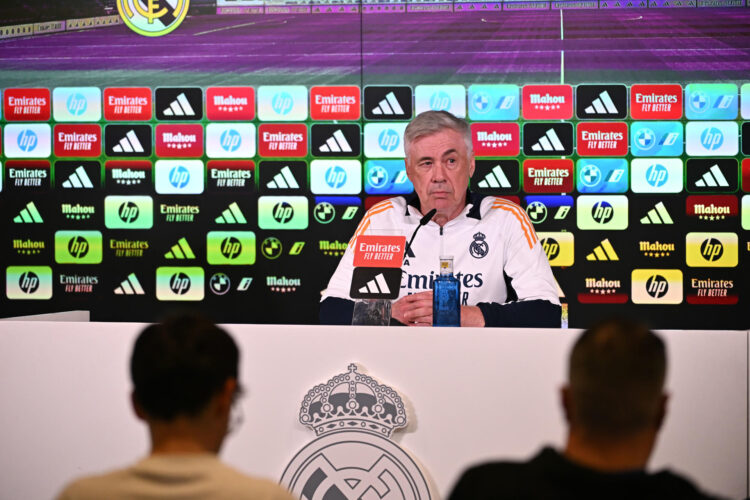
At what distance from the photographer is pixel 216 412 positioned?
3.62ft

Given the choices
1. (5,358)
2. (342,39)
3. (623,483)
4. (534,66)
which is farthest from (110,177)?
(623,483)

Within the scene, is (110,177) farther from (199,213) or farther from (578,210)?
(578,210)

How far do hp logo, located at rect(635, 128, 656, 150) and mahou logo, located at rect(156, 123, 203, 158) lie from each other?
187 cm

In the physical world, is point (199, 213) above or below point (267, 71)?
below

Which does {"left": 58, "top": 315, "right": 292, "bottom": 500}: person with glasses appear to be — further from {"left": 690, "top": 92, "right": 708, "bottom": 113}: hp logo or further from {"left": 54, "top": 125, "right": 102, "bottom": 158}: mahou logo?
{"left": 690, "top": 92, "right": 708, "bottom": 113}: hp logo

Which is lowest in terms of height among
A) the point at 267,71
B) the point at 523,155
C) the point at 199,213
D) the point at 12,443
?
the point at 12,443

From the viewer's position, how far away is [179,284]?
376cm

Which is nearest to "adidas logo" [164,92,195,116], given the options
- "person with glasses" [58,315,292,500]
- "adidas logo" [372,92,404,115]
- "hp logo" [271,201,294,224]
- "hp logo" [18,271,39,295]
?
"hp logo" [271,201,294,224]

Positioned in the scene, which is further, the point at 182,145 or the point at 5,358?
the point at 182,145

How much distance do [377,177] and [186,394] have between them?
2637 millimetres

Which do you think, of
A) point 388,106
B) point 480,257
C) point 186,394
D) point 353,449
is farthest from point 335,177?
point 186,394

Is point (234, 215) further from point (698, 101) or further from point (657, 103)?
point (698, 101)

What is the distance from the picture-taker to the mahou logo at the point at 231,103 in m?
3.70

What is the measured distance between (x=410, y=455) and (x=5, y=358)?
1.11 metres
